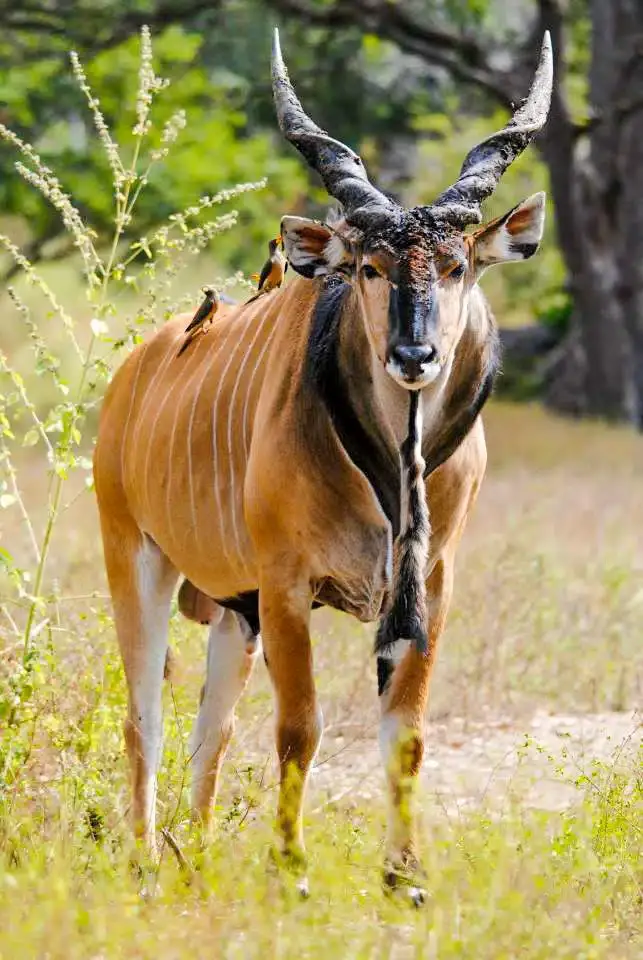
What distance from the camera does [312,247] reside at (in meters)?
4.06

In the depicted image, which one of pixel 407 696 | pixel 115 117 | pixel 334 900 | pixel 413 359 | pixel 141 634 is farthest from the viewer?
pixel 115 117

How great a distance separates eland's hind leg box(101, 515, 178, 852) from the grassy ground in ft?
0.30

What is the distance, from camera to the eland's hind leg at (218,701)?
5059 mm

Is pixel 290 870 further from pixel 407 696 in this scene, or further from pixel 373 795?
pixel 373 795

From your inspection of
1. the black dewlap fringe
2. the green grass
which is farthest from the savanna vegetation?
the black dewlap fringe

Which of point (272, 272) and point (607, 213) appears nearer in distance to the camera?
point (272, 272)

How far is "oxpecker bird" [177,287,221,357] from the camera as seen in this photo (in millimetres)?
5016

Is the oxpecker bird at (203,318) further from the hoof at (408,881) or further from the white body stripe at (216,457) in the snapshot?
the hoof at (408,881)

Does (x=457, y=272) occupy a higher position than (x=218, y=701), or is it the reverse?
(x=457, y=272)

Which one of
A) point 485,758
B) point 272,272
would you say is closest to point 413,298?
point 272,272

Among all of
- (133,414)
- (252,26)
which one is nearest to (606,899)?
(133,414)

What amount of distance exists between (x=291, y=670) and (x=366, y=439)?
0.57 m

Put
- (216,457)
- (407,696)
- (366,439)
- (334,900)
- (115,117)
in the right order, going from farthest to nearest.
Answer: (115,117)
(216,457)
(407,696)
(366,439)
(334,900)

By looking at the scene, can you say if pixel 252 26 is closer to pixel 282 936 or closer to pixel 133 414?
pixel 133 414
